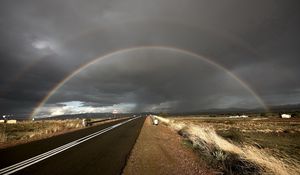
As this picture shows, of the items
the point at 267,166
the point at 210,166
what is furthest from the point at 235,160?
the point at 267,166

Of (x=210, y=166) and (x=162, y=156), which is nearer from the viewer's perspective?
(x=210, y=166)

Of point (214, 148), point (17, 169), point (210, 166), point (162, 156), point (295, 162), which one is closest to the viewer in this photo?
point (295, 162)

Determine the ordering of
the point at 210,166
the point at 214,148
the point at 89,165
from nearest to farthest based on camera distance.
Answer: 1. the point at 89,165
2. the point at 210,166
3. the point at 214,148

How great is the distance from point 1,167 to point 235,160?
9253 mm

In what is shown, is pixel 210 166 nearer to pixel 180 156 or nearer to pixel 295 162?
pixel 180 156

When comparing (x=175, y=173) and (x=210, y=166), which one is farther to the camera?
(x=210, y=166)

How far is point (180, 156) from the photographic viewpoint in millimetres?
12250

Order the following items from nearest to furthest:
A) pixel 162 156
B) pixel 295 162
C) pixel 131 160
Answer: pixel 295 162 < pixel 131 160 < pixel 162 156

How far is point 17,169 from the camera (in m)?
8.51

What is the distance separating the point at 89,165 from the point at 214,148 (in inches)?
282

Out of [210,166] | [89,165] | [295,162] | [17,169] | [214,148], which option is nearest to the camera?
[295,162]

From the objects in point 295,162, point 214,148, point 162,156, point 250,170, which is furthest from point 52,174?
point 214,148

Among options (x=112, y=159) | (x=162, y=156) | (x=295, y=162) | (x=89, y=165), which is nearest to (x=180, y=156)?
(x=162, y=156)

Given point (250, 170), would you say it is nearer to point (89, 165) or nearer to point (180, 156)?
point (180, 156)
